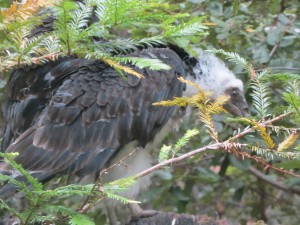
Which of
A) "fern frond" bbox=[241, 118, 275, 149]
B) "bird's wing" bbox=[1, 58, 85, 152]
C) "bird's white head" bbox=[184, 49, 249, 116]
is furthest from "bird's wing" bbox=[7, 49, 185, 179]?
"fern frond" bbox=[241, 118, 275, 149]

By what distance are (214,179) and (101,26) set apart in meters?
2.17

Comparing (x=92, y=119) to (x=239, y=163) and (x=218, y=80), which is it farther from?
(x=239, y=163)

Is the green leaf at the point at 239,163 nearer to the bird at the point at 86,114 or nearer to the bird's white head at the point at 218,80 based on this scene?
the bird's white head at the point at 218,80

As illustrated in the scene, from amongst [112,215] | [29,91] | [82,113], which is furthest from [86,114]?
[112,215]

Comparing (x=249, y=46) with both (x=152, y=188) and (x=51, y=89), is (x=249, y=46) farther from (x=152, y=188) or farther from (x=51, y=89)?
(x=51, y=89)

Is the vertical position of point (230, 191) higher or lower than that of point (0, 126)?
lower

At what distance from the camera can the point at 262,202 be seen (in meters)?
5.04

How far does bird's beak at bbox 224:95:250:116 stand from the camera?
4.04 m

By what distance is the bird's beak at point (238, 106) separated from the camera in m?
4.04

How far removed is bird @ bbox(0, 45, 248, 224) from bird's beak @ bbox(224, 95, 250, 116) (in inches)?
21.5

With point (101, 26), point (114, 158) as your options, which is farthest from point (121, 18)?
point (114, 158)

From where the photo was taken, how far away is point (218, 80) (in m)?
4.00

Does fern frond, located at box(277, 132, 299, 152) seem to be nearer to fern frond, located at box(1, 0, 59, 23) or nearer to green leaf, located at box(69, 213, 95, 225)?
green leaf, located at box(69, 213, 95, 225)

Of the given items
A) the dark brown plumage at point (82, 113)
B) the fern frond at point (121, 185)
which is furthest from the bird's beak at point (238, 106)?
the fern frond at point (121, 185)
